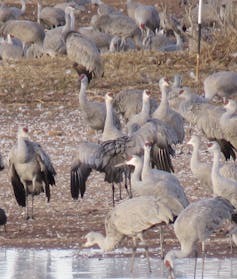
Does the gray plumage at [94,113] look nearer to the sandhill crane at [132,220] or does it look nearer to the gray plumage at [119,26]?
the sandhill crane at [132,220]

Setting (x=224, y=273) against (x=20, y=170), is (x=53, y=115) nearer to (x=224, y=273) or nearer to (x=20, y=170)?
(x=20, y=170)

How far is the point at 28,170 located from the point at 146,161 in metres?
1.82

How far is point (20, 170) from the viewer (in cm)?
1173

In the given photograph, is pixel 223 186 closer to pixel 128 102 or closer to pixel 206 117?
pixel 206 117

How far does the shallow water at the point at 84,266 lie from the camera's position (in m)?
8.74

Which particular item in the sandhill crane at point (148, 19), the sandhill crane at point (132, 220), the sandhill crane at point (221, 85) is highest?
the sandhill crane at point (148, 19)

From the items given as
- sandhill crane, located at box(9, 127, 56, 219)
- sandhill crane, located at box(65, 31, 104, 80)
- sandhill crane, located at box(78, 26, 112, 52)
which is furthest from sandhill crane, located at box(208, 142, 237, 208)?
sandhill crane, located at box(78, 26, 112, 52)

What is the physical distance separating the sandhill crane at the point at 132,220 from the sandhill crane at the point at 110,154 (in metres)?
2.19

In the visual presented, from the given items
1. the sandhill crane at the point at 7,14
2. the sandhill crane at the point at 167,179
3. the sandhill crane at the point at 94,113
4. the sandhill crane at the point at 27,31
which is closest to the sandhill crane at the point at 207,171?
the sandhill crane at the point at 167,179

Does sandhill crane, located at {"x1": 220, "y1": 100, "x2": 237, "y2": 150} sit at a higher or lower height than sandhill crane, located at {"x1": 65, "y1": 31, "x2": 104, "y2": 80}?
lower

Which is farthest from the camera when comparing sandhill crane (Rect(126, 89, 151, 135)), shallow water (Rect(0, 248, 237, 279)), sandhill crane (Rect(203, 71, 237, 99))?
sandhill crane (Rect(203, 71, 237, 99))

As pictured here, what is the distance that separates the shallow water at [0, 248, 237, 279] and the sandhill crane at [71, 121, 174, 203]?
6.42 ft

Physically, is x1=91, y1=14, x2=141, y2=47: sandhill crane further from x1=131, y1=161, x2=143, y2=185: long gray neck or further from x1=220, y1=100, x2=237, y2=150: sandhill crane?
x1=131, y1=161, x2=143, y2=185: long gray neck

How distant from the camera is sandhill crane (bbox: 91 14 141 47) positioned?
23.1 meters
